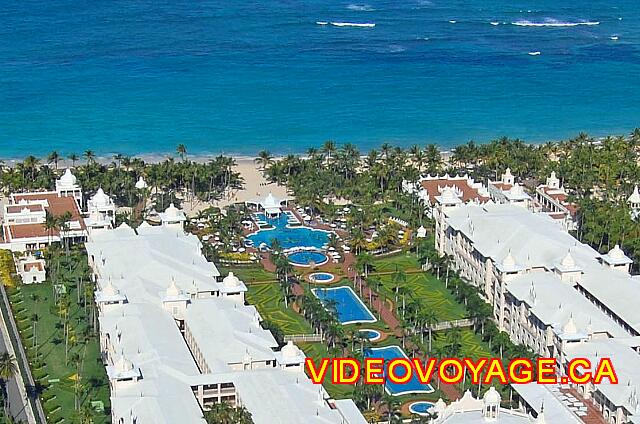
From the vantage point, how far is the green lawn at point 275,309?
95.2 m

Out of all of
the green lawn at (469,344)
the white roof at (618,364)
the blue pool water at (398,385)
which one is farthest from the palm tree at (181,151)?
the white roof at (618,364)

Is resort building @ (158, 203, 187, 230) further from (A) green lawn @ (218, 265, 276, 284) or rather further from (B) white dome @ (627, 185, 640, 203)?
(B) white dome @ (627, 185, 640, 203)

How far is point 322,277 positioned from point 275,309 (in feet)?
27.1

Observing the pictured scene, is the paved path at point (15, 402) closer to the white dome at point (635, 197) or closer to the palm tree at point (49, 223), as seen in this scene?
the palm tree at point (49, 223)

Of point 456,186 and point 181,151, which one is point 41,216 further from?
point 456,186

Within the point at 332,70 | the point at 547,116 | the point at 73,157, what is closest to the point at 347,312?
the point at 73,157

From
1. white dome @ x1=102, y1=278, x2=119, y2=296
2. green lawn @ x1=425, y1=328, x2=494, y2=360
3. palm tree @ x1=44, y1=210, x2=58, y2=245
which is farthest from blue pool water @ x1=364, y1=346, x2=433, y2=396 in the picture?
palm tree @ x1=44, y1=210, x2=58, y2=245

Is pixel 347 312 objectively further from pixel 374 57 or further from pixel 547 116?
pixel 374 57

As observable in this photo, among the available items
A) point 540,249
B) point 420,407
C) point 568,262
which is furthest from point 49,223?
point 568,262

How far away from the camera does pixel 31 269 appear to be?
341ft

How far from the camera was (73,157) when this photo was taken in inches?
5128

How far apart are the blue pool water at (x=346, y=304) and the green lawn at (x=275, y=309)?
2788 millimetres

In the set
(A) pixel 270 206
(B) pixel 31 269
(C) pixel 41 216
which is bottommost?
(B) pixel 31 269

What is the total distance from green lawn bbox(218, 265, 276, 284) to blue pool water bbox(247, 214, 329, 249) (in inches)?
251
